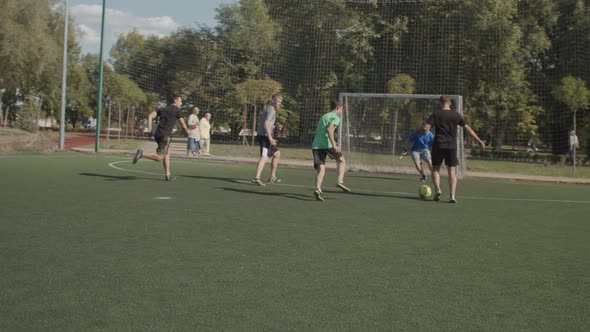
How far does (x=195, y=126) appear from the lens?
2258 centimetres

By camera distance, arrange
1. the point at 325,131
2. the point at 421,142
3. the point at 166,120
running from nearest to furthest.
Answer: the point at 325,131 → the point at 166,120 → the point at 421,142

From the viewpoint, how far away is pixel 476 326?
3.76m

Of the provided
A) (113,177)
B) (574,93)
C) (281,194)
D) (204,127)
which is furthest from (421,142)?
(574,93)

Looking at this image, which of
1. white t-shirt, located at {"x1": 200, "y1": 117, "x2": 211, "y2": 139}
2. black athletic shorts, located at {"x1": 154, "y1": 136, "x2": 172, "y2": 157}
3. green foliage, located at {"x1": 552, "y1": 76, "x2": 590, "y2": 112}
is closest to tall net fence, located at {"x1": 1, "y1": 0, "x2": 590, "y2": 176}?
green foliage, located at {"x1": 552, "y1": 76, "x2": 590, "y2": 112}

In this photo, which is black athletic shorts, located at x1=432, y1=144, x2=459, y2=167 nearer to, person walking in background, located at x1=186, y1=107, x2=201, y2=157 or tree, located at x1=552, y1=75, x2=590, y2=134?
person walking in background, located at x1=186, y1=107, x2=201, y2=157

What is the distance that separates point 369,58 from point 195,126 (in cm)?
1296

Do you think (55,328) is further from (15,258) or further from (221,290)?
(15,258)

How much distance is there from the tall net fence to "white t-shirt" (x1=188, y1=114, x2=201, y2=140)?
20.0ft

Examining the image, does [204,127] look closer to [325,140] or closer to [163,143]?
[163,143]

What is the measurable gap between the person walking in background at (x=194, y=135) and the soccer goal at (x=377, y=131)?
18.1 feet

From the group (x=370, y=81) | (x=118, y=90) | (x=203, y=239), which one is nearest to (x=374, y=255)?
(x=203, y=239)

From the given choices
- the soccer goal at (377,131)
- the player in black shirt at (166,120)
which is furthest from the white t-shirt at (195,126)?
the player in black shirt at (166,120)

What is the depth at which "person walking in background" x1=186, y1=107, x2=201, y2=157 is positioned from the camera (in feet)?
73.1

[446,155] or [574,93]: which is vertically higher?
[574,93]
